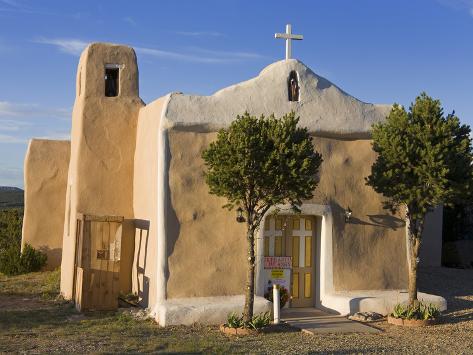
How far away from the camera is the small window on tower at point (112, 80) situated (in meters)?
14.2

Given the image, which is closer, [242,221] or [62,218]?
[242,221]

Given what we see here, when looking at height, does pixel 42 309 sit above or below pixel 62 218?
below

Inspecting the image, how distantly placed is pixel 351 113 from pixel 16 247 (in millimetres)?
11063

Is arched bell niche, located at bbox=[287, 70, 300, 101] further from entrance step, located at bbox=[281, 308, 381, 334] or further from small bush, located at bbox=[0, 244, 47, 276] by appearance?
small bush, located at bbox=[0, 244, 47, 276]

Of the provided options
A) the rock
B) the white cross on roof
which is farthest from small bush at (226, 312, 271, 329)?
the white cross on roof

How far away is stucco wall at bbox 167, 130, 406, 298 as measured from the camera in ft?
38.8

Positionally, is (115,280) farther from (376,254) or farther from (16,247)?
(16,247)

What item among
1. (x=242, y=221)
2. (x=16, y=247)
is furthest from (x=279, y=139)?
(x=16, y=247)

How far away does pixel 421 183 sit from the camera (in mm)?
11398

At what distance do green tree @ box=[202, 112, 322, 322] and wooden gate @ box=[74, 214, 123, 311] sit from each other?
346 cm

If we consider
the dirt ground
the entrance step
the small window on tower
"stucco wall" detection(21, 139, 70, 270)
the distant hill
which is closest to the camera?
the dirt ground

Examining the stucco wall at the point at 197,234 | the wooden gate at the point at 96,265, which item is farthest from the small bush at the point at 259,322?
the wooden gate at the point at 96,265

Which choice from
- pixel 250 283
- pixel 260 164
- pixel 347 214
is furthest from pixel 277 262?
pixel 260 164

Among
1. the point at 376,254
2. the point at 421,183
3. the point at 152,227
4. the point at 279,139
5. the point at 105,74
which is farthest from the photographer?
the point at 105,74
